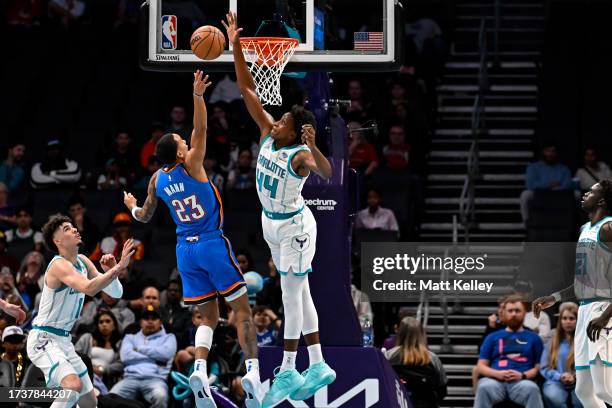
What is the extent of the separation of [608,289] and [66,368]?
193 inches

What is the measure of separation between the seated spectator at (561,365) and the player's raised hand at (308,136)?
15.9 ft

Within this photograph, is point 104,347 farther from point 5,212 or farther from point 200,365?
point 200,365

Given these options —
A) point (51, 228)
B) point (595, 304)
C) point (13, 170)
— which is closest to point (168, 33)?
point (51, 228)

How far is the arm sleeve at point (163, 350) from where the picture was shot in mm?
16438

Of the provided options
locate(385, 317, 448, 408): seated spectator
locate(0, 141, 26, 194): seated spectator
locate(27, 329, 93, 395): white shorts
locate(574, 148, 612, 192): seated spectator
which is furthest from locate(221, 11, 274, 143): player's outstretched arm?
locate(0, 141, 26, 194): seated spectator

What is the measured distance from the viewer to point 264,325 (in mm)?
16578

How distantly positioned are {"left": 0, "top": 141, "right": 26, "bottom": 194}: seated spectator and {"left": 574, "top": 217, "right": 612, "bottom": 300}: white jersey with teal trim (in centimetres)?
991

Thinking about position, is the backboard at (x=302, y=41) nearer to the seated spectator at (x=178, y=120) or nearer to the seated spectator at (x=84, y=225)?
the seated spectator at (x=84, y=225)

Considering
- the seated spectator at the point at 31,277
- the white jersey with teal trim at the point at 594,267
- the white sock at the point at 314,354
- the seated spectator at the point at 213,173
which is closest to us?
the white sock at the point at 314,354

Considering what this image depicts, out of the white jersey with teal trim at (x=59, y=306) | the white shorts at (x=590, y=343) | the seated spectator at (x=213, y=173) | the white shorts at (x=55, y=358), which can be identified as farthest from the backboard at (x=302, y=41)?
the seated spectator at (x=213, y=173)

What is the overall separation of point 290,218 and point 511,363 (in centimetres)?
449

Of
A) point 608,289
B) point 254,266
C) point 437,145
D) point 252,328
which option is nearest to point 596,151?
point 437,145

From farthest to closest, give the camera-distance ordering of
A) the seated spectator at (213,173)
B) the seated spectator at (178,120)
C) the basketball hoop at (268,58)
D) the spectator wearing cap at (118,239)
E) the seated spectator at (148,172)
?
the seated spectator at (178,120) < the seated spectator at (148,172) < the seated spectator at (213,173) < the spectator wearing cap at (118,239) < the basketball hoop at (268,58)

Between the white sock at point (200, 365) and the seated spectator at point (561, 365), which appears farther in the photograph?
the seated spectator at point (561, 365)
